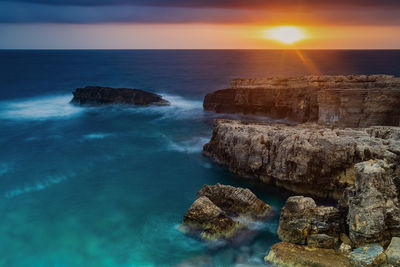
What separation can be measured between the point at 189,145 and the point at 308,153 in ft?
42.6

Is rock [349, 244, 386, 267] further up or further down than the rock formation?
further up

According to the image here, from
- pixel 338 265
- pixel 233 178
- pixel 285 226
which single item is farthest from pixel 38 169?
pixel 338 265

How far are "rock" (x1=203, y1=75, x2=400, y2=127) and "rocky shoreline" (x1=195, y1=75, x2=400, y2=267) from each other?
0.08 metres

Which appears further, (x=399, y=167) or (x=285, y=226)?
(x=399, y=167)

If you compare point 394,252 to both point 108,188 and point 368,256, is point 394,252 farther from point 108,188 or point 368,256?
point 108,188

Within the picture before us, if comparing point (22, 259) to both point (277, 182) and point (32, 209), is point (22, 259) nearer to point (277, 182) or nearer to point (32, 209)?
point (32, 209)

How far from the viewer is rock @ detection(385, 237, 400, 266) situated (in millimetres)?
11148

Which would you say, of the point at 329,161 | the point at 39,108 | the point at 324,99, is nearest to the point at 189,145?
the point at 324,99

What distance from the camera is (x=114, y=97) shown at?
4647 centimetres

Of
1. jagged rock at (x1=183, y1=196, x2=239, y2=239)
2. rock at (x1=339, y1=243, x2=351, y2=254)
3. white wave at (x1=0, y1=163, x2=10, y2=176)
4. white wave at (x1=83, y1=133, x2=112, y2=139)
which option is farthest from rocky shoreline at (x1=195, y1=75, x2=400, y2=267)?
white wave at (x1=0, y1=163, x2=10, y2=176)

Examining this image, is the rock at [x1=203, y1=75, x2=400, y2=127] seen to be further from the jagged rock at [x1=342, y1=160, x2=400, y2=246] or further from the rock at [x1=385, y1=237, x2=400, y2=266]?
the rock at [x1=385, y1=237, x2=400, y2=266]

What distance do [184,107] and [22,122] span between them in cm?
2031

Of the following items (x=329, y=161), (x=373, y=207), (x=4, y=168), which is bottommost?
(x=4, y=168)

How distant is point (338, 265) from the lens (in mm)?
11867
